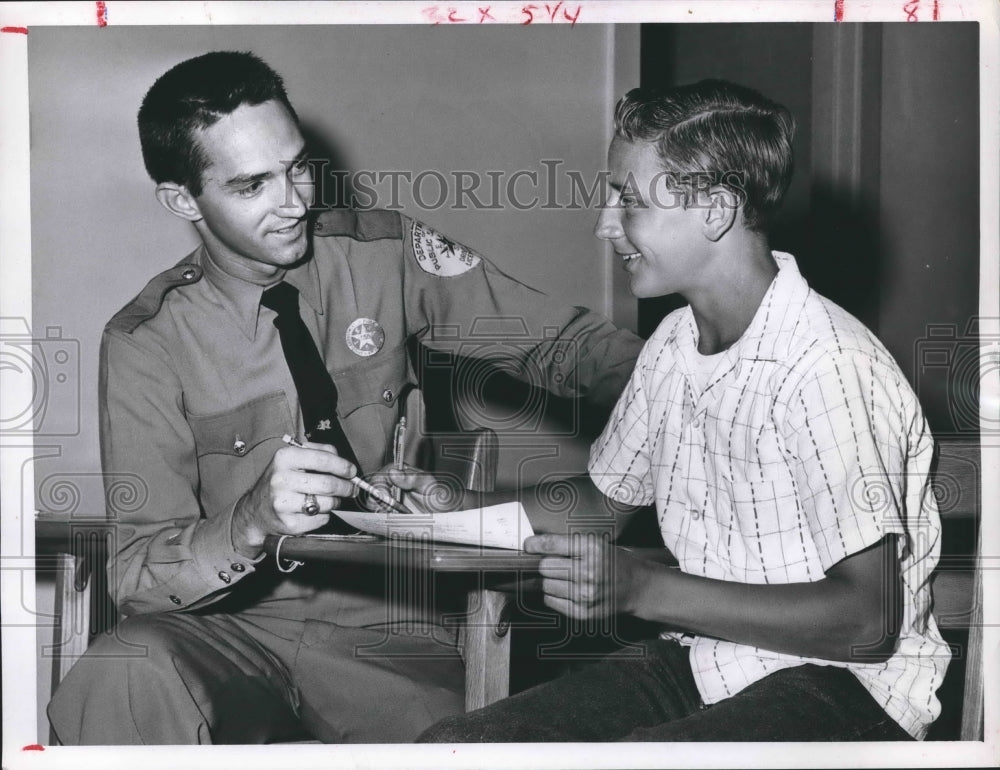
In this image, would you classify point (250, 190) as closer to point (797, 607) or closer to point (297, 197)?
point (297, 197)

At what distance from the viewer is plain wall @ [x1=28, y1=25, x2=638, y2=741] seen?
167 centimetres

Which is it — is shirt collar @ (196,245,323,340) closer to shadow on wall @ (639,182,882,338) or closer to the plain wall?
the plain wall

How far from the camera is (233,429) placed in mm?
1662

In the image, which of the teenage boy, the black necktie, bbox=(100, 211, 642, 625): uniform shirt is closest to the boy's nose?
the teenage boy

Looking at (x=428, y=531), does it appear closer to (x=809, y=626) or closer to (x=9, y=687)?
(x=809, y=626)

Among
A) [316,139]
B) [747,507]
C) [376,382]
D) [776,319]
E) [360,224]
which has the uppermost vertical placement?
[316,139]

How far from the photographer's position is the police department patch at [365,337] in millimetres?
1708

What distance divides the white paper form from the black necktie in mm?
103

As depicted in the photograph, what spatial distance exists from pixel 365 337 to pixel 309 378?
102 millimetres

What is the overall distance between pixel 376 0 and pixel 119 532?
33.7 inches

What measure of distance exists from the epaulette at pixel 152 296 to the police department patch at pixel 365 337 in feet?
0.78

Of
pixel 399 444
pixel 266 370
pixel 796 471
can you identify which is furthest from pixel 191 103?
pixel 796 471

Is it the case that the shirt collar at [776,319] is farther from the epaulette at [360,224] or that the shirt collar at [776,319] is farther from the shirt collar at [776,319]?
the epaulette at [360,224]

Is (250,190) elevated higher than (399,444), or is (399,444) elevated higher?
(250,190)
